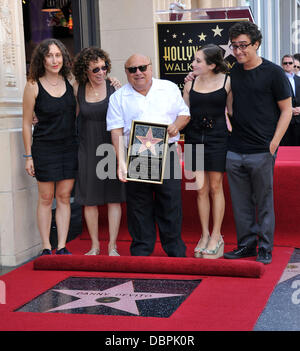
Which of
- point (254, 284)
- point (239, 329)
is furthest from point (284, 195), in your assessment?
point (239, 329)

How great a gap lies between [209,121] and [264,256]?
1271 millimetres

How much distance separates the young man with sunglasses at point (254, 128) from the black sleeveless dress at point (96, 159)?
41.7 inches

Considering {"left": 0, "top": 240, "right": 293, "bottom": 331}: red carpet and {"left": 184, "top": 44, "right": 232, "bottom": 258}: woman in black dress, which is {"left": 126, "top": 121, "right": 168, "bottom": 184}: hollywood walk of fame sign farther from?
{"left": 0, "top": 240, "right": 293, "bottom": 331}: red carpet

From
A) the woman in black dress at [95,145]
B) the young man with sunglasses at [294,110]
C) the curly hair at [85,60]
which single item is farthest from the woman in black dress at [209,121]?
the young man with sunglasses at [294,110]

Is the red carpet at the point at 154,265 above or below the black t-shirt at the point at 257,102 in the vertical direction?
below

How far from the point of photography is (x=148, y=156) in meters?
4.96

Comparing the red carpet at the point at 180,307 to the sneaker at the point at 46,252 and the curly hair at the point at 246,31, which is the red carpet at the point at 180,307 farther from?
the curly hair at the point at 246,31

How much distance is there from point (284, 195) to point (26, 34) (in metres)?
3.45

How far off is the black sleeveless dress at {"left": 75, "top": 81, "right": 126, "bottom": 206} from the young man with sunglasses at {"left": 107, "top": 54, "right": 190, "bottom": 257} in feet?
0.96

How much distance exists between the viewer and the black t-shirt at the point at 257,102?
197 inches

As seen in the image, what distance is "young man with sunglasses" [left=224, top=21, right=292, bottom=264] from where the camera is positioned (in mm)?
5031
